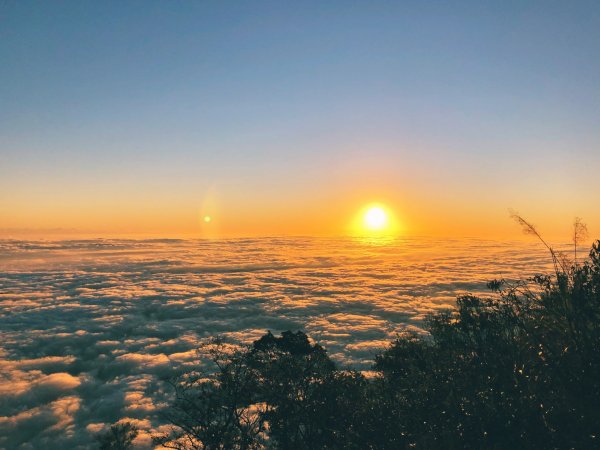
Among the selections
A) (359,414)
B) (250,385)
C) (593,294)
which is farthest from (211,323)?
(593,294)

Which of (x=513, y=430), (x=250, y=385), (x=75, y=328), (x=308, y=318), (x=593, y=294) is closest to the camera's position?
(x=513, y=430)

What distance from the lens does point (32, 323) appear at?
80.8 metres

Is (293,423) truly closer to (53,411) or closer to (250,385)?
(250,385)

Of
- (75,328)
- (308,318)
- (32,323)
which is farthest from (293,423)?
(32,323)

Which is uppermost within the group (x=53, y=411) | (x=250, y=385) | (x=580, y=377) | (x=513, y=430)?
(x=580, y=377)

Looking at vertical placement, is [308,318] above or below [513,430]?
below

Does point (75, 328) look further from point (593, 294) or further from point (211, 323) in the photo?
point (593, 294)

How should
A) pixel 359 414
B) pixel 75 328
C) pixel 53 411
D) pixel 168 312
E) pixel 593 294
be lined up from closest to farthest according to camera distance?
pixel 593 294 < pixel 359 414 < pixel 53 411 < pixel 75 328 < pixel 168 312

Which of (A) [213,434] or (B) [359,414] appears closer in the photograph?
(B) [359,414]

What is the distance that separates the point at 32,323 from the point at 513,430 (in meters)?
100

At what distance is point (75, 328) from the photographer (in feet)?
252

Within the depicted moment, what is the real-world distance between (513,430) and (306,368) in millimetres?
15840

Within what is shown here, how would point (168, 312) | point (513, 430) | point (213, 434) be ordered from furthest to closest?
point (168, 312) < point (213, 434) < point (513, 430)

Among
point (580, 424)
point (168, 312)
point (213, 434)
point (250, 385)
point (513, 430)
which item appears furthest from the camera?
point (168, 312)
